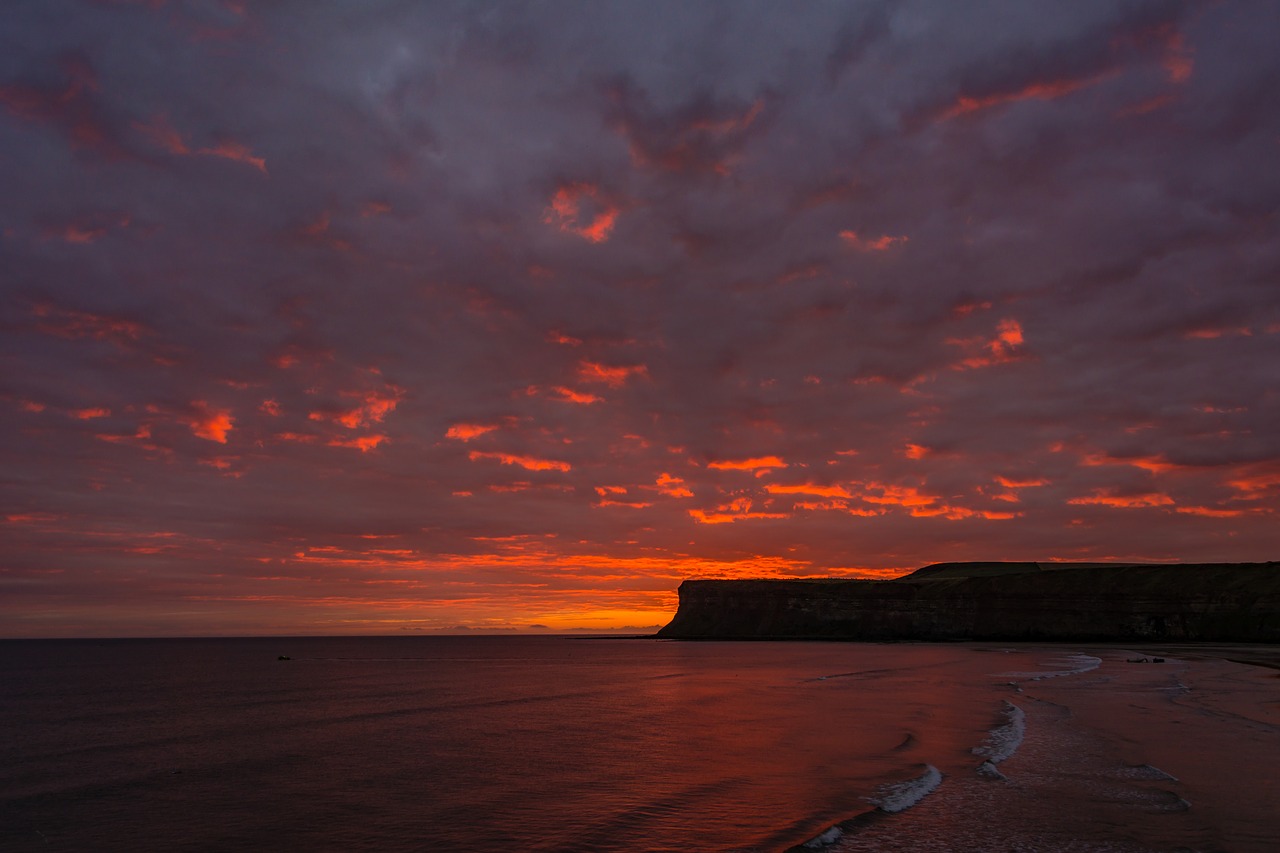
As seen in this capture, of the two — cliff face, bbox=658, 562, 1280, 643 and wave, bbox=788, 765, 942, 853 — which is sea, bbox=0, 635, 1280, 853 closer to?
wave, bbox=788, 765, 942, 853

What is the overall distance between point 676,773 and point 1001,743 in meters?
11.8

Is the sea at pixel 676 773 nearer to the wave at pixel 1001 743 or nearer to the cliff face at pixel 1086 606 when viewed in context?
the wave at pixel 1001 743

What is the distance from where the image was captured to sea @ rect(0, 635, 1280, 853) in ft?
55.6

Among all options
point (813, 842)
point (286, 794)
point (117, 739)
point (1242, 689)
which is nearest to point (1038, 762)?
point (813, 842)

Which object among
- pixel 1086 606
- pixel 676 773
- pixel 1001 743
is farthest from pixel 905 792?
pixel 1086 606

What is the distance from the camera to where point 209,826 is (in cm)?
1938

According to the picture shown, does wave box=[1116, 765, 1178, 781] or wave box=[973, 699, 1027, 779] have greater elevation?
wave box=[1116, 765, 1178, 781]

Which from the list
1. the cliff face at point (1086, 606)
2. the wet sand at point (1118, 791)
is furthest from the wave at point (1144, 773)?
the cliff face at point (1086, 606)

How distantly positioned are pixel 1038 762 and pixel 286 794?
21570 mm

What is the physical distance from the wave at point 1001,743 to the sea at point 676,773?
14 cm

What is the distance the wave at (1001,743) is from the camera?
23.4 meters

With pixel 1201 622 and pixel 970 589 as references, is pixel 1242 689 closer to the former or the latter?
pixel 1201 622

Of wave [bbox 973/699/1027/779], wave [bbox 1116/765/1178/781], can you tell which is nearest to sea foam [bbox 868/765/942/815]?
wave [bbox 973/699/1027/779]

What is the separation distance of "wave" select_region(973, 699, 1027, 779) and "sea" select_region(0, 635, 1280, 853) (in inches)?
5.6
